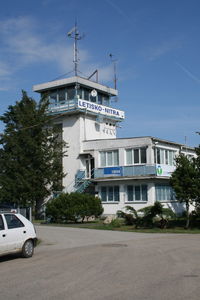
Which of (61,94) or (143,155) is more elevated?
(61,94)

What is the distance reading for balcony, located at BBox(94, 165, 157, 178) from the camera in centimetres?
3462

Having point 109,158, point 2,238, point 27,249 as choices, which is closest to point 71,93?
point 109,158

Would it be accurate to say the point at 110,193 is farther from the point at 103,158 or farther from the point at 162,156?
the point at 162,156

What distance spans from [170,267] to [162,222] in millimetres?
14958

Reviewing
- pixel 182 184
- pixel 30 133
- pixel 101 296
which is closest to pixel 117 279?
pixel 101 296

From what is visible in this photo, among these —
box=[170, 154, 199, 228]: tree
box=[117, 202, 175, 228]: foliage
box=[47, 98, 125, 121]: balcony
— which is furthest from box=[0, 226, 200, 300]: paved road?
box=[47, 98, 125, 121]: balcony

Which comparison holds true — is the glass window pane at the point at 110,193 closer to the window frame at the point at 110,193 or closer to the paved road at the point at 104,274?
the window frame at the point at 110,193

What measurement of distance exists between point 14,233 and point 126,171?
24.2 meters

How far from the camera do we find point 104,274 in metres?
9.66

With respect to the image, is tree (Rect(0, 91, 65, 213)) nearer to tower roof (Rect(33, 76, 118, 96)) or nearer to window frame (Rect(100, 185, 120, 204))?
tower roof (Rect(33, 76, 118, 96))

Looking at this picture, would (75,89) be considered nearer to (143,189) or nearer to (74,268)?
(143,189)

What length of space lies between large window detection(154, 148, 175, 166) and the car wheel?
2371cm

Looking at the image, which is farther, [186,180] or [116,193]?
[116,193]

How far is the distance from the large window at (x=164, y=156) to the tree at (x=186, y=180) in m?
10.6
